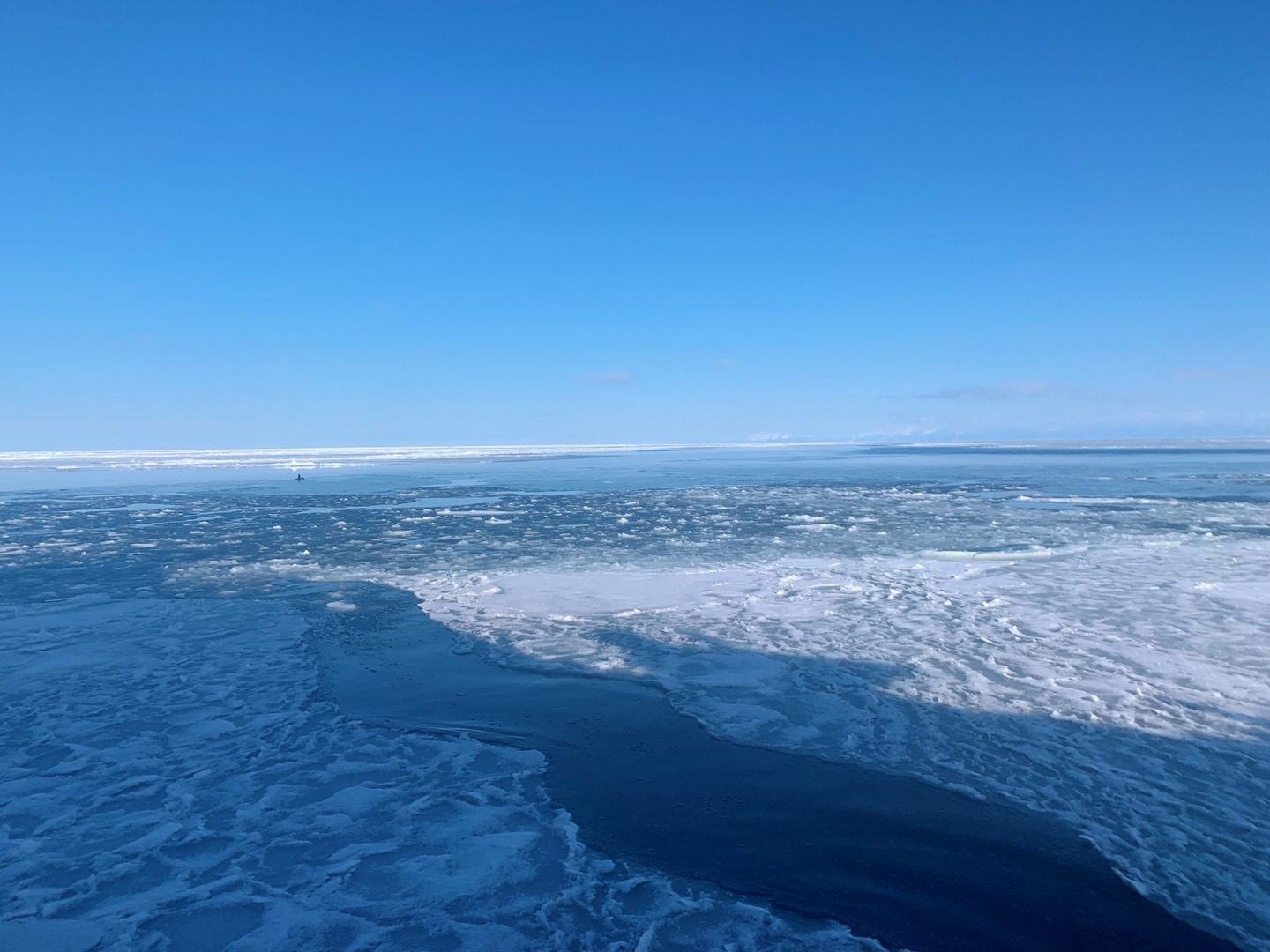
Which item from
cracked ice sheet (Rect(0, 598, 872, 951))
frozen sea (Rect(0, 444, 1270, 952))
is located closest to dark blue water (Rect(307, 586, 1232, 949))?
frozen sea (Rect(0, 444, 1270, 952))

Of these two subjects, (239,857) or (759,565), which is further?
(759,565)

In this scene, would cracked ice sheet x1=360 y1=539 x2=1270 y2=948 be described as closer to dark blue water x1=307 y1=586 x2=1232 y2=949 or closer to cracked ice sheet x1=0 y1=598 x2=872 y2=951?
dark blue water x1=307 y1=586 x2=1232 y2=949

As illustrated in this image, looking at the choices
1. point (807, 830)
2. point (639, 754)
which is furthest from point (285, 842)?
point (807, 830)

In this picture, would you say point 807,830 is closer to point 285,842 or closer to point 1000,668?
point 285,842

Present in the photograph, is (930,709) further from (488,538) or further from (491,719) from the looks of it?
(488,538)

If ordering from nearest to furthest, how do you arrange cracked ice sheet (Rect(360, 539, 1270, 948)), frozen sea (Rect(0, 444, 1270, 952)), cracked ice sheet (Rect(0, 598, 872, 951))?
cracked ice sheet (Rect(0, 598, 872, 951)) → frozen sea (Rect(0, 444, 1270, 952)) → cracked ice sheet (Rect(360, 539, 1270, 948))

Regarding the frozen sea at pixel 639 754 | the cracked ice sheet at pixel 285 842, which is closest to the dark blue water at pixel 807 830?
the frozen sea at pixel 639 754

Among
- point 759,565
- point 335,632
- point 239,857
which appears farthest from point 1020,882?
point 759,565
